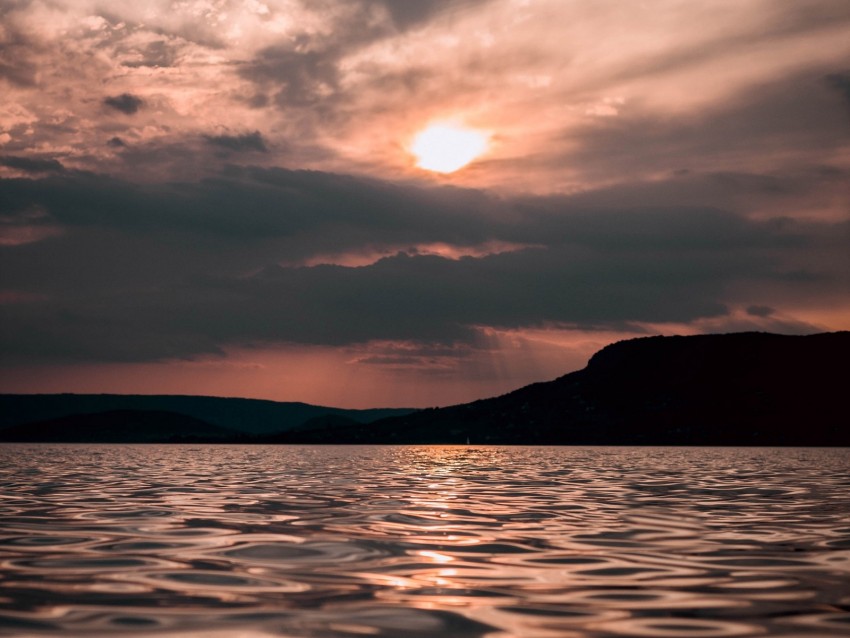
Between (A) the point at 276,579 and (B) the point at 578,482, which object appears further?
(B) the point at 578,482

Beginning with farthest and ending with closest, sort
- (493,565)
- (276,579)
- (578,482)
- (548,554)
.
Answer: (578,482) < (548,554) < (493,565) < (276,579)

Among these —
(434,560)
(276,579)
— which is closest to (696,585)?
(434,560)

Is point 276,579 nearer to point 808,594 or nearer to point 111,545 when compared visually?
point 111,545

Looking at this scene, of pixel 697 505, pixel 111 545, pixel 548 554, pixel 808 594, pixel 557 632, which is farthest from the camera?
pixel 697 505

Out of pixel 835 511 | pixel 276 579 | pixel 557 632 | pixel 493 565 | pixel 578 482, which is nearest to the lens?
pixel 557 632

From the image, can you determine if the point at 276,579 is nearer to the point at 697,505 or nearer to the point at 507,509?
the point at 507,509

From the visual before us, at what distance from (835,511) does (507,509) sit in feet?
33.7

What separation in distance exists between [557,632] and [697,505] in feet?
72.2

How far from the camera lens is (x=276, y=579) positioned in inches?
568

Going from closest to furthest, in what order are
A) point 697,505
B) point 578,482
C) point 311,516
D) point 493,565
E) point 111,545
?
1. point 493,565
2. point 111,545
3. point 311,516
4. point 697,505
5. point 578,482

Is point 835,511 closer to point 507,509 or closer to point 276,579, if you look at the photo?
point 507,509

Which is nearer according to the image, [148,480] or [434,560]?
[434,560]

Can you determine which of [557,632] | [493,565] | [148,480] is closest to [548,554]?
[493,565]

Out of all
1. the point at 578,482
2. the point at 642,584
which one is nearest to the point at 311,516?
the point at 642,584
